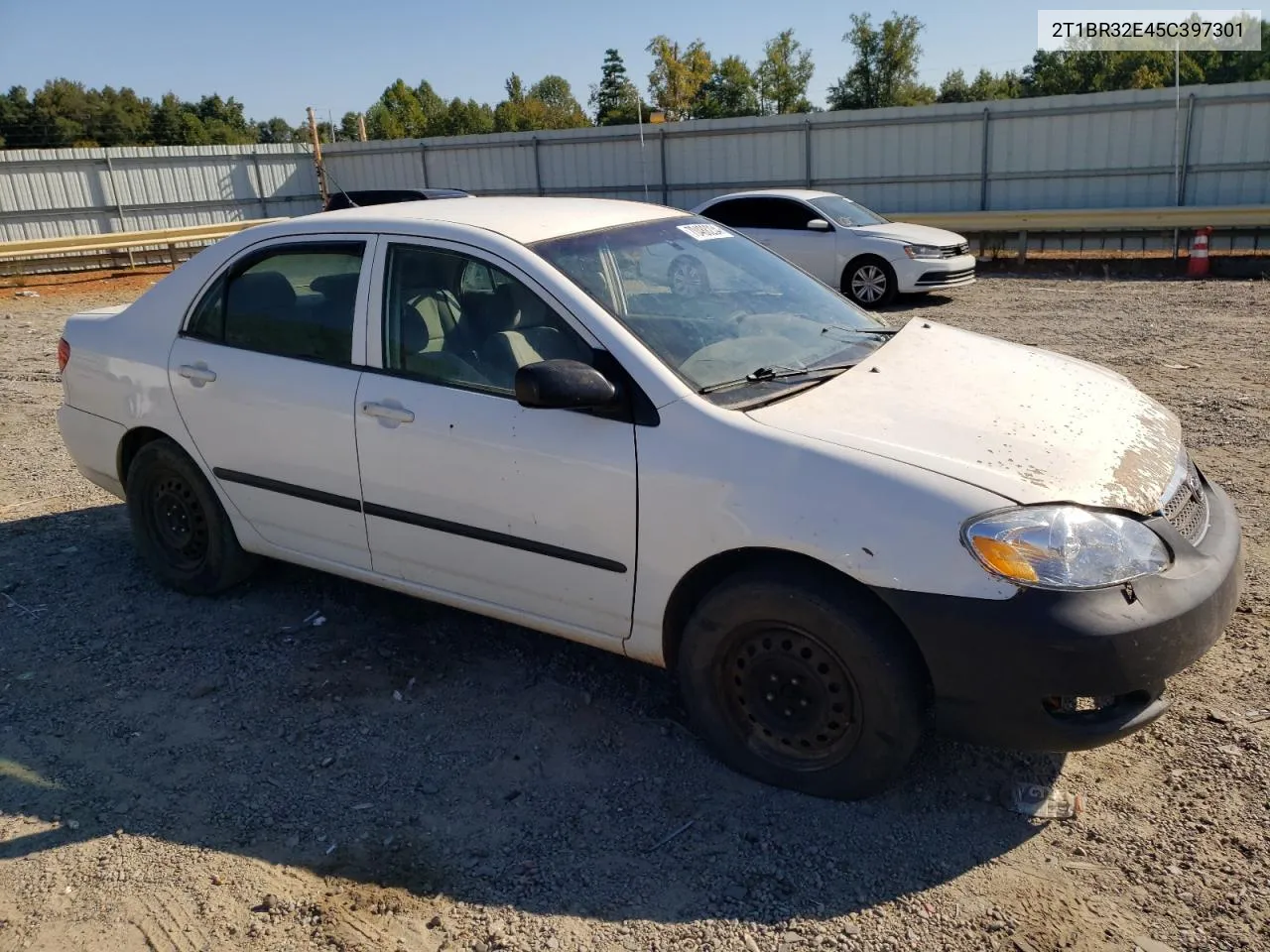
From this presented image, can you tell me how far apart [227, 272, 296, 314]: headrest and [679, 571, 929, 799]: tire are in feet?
7.55

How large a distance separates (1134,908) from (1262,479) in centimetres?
391

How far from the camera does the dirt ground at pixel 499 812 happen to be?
2.71 meters

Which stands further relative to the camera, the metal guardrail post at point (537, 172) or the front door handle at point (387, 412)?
the metal guardrail post at point (537, 172)

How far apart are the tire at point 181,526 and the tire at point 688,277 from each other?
233 centimetres

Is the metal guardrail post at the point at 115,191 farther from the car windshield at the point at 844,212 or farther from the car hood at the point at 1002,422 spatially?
the car hood at the point at 1002,422

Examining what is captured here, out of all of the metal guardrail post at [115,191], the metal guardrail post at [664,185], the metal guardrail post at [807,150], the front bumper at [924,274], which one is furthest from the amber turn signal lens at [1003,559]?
the metal guardrail post at [115,191]

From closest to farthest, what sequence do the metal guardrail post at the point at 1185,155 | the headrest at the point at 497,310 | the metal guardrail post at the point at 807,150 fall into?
the headrest at the point at 497,310, the metal guardrail post at the point at 1185,155, the metal guardrail post at the point at 807,150

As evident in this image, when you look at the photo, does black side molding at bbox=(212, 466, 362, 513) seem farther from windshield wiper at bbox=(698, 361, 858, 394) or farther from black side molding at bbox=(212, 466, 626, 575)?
windshield wiper at bbox=(698, 361, 858, 394)

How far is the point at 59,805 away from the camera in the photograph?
3.31 meters

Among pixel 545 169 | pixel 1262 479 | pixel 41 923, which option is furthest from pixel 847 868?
pixel 545 169

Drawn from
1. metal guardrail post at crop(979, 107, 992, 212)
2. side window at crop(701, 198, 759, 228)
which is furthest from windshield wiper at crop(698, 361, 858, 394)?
metal guardrail post at crop(979, 107, 992, 212)

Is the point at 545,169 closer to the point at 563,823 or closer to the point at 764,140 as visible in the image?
the point at 764,140

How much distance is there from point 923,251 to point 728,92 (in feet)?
174

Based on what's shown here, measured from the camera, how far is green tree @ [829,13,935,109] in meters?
54.6
